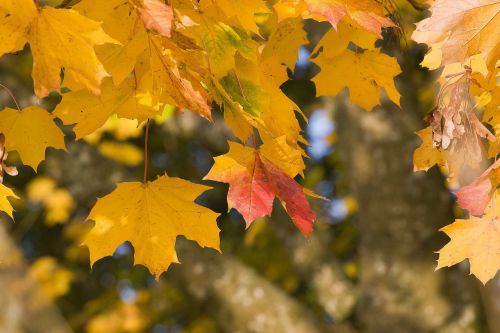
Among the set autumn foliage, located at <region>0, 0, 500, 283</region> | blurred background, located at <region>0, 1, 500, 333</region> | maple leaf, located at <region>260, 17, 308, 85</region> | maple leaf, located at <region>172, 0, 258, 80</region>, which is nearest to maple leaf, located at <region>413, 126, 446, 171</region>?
autumn foliage, located at <region>0, 0, 500, 283</region>

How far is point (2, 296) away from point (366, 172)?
9.47ft

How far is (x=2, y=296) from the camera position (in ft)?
18.5

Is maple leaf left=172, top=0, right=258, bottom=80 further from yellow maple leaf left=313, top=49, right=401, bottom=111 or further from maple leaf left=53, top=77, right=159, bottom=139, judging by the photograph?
yellow maple leaf left=313, top=49, right=401, bottom=111

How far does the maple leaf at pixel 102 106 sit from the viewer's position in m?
1.54

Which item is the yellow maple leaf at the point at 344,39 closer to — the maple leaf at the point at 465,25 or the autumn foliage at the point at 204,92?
the autumn foliage at the point at 204,92

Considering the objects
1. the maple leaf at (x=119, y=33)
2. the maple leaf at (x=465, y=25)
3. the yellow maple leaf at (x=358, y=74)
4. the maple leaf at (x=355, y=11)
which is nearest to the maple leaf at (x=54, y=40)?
the maple leaf at (x=119, y=33)

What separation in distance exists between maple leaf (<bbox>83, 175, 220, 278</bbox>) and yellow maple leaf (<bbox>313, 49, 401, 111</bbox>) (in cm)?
57

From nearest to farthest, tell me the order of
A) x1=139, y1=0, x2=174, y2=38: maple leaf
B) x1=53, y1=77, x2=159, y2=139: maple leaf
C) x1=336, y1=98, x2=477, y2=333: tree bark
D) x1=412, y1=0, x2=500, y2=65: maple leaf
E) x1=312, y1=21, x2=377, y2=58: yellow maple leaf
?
1. x1=139, y1=0, x2=174, y2=38: maple leaf
2. x1=412, y1=0, x2=500, y2=65: maple leaf
3. x1=53, y1=77, x2=159, y2=139: maple leaf
4. x1=312, y1=21, x2=377, y2=58: yellow maple leaf
5. x1=336, y1=98, x2=477, y2=333: tree bark

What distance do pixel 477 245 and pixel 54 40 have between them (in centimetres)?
94

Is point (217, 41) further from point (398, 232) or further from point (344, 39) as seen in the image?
point (398, 232)

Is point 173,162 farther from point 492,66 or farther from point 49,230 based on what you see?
point 492,66

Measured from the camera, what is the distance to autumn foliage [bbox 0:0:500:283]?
1.30 meters

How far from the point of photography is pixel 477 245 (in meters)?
1.67

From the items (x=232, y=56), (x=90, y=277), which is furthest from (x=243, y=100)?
(x=90, y=277)
